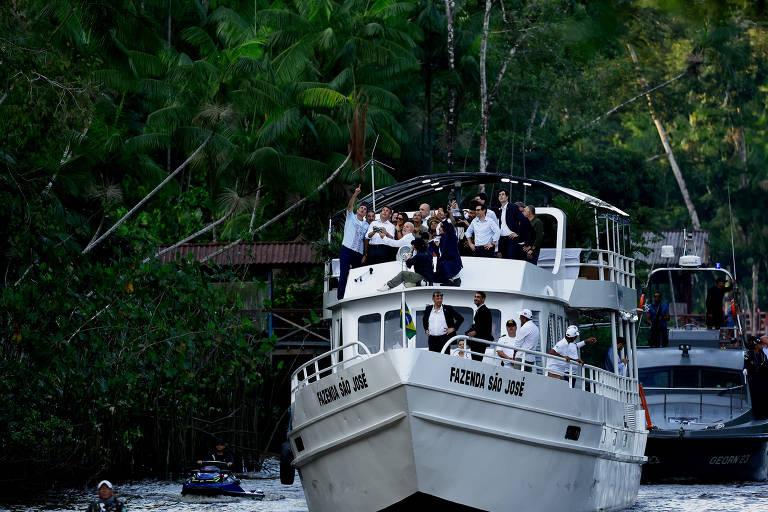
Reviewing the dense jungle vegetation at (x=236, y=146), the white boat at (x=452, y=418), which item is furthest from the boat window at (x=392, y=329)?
the dense jungle vegetation at (x=236, y=146)

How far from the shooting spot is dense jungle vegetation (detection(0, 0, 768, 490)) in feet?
59.1

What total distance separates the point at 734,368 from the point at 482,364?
47.1ft

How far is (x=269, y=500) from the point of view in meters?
23.9

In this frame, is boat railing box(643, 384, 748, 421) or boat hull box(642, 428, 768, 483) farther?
boat railing box(643, 384, 748, 421)

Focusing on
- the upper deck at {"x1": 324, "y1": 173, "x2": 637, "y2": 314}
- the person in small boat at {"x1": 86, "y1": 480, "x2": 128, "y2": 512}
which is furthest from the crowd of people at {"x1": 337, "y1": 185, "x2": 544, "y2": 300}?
the person in small boat at {"x1": 86, "y1": 480, "x2": 128, "y2": 512}

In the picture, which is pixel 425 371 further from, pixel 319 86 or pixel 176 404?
pixel 319 86

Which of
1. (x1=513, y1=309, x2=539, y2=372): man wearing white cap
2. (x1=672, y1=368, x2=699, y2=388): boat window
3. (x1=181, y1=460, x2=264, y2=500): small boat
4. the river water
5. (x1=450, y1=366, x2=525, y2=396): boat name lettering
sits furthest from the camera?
(x1=672, y1=368, x2=699, y2=388): boat window

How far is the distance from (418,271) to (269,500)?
7.60 m

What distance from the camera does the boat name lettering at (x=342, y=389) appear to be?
1585 cm

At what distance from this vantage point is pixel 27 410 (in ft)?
71.5

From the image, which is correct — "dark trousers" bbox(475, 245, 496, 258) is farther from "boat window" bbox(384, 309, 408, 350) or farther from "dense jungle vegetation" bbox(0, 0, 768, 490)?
"dense jungle vegetation" bbox(0, 0, 768, 490)

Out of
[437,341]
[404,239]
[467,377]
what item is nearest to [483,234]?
[404,239]

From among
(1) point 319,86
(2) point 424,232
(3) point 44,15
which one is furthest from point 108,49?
(1) point 319,86

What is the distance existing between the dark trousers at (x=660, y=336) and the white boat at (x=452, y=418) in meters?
11.4
